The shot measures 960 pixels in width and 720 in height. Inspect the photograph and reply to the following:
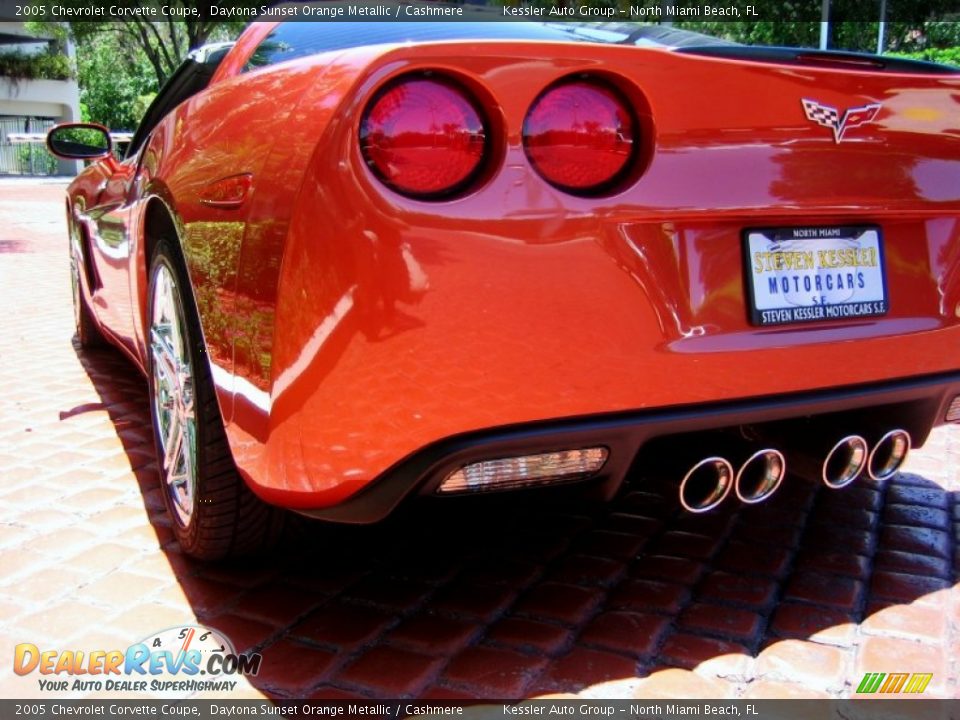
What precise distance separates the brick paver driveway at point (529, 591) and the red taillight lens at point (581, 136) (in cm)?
92

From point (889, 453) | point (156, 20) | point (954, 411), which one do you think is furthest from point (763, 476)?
point (156, 20)

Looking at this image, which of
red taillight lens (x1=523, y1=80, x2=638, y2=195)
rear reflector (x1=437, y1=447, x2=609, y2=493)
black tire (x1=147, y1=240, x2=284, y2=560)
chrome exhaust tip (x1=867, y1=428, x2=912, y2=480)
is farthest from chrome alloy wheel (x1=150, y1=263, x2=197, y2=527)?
chrome exhaust tip (x1=867, y1=428, x2=912, y2=480)

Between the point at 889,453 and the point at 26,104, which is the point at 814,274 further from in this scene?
the point at 26,104

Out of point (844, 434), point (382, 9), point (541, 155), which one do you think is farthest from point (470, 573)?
point (382, 9)

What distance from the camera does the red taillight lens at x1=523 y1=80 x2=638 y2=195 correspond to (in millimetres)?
1704

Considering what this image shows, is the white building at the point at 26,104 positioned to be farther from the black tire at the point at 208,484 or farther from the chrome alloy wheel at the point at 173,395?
the black tire at the point at 208,484

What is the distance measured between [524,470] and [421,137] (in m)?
0.66

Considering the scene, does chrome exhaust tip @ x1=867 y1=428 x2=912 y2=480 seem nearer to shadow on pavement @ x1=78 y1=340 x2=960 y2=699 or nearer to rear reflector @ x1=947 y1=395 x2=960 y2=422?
rear reflector @ x1=947 y1=395 x2=960 y2=422

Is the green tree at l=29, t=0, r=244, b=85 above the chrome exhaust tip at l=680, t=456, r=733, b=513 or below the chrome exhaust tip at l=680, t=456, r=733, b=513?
above

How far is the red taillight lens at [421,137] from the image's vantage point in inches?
64.4

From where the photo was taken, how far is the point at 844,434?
220cm

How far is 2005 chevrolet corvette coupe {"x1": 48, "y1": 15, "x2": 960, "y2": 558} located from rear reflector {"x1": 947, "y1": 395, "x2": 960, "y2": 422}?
1.5 inches

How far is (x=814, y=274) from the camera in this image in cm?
197

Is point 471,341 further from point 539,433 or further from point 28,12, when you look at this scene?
point 28,12
